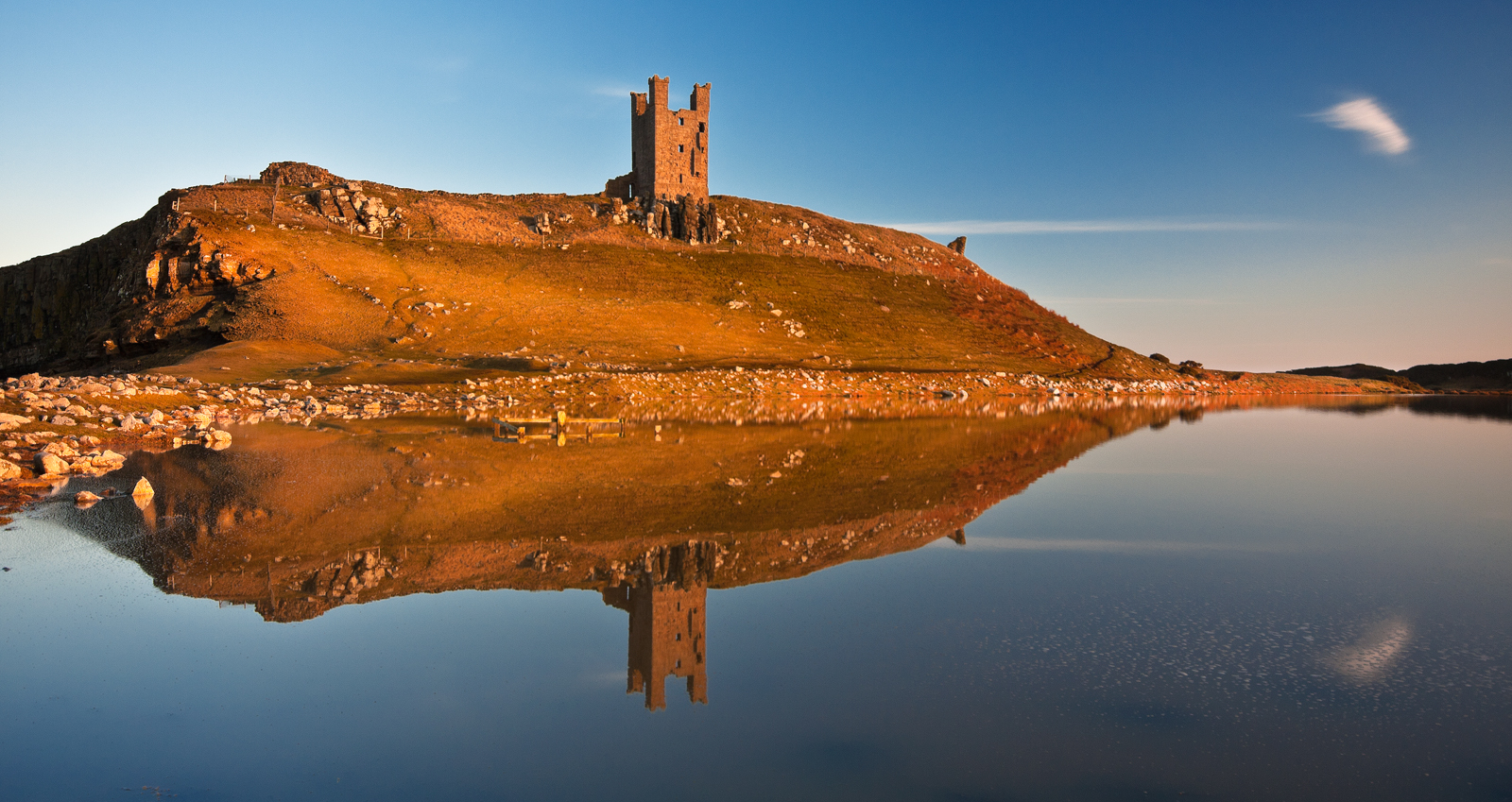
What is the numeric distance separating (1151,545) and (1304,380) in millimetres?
112739

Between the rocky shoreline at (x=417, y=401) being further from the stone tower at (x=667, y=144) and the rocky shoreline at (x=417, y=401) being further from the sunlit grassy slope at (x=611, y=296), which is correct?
the stone tower at (x=667, y=144)

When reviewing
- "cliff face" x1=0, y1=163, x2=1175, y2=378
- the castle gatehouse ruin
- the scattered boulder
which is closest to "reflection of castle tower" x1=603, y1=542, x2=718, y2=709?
the scattered boulder

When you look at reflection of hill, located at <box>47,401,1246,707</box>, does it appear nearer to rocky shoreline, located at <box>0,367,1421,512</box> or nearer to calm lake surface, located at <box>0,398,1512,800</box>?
calm lake surface, located at <box>0,398,1512,800</box>

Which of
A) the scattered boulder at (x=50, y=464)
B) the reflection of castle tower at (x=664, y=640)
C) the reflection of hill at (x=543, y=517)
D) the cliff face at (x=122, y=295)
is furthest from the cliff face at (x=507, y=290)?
the reflection of castle tower at (x=664, y=640)

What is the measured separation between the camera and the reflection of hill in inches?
387

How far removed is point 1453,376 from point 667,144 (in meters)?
116

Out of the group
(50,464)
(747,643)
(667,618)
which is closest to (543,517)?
(667,618)

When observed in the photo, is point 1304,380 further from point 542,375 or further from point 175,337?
point 175,337

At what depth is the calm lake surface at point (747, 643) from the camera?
545 cm

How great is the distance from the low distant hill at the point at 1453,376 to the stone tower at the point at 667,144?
326 feet

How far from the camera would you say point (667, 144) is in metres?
87.6

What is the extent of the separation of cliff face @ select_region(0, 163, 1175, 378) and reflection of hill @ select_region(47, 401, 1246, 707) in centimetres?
3527

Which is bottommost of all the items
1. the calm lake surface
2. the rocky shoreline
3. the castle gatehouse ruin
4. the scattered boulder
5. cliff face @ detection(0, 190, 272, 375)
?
the calm lake surface

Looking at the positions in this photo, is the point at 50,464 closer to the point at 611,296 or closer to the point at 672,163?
the point at 611,296
